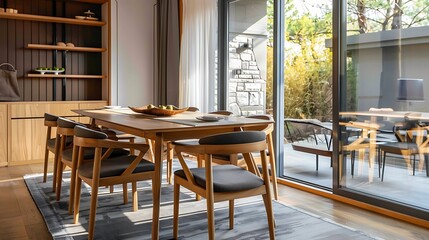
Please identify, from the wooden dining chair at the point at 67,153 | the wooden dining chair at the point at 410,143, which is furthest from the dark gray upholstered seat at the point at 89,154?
the wooden dining chair at the point at 410,143

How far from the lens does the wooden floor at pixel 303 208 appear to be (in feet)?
9.21

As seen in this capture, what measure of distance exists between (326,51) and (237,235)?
2058mm

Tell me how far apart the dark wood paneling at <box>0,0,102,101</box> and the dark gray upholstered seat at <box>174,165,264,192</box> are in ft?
13.0

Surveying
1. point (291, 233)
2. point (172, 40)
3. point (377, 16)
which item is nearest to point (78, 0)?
point (172, 40)

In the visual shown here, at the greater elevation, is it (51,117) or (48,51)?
(48,51)

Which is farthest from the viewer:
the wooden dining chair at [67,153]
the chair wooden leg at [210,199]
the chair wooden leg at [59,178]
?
the chair wooden leg at [59,178]

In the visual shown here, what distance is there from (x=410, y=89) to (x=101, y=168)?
2.40 meters

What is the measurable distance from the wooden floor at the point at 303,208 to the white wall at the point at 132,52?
2573mm

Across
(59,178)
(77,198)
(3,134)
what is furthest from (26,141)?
(77,198)

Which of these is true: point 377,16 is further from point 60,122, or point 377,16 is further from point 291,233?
point 60,122

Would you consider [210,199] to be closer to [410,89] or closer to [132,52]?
[410,89]

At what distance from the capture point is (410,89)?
122 inches

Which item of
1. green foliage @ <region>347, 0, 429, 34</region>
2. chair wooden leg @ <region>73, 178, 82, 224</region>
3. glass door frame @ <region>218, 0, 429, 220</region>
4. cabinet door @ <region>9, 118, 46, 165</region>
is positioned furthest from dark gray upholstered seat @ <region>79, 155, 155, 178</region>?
cabinet door @ <region>9, 118, 46, 165</region>

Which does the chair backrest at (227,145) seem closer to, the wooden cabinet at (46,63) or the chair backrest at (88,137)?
the chair backrest at (88,137)
